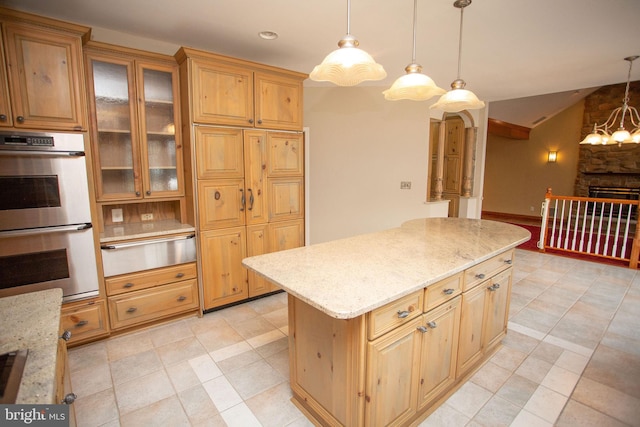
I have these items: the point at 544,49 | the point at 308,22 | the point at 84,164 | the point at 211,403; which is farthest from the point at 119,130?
the point at 544,49

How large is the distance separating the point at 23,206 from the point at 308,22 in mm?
2408

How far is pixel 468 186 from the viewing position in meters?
5.85

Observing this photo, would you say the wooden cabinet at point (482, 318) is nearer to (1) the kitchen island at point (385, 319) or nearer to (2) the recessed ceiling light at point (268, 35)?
(1) the kitchen island at point (385, 319)

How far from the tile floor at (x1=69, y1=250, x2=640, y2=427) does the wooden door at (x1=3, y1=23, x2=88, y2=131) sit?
173 cm

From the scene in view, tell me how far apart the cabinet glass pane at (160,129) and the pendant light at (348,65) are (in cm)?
181

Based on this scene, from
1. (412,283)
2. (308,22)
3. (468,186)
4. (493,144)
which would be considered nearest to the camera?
(412,283)

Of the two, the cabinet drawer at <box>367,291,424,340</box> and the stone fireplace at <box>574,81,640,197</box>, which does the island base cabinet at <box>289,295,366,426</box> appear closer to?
the cabinet drawer at <box>367,291,424,340</box>

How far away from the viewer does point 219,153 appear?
288 centimetres

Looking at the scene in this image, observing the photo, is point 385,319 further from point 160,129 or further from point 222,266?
point 160,129

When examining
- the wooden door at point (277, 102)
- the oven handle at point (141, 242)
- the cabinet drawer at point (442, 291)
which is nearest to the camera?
the cabinet drawer at point (442, 291)

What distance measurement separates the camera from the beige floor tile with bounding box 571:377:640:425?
1.84 m

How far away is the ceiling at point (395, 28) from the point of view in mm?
2260

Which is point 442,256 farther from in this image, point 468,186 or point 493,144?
point 493,144

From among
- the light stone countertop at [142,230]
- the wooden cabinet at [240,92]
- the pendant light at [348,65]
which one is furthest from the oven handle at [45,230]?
the pendant light at [348,65]
